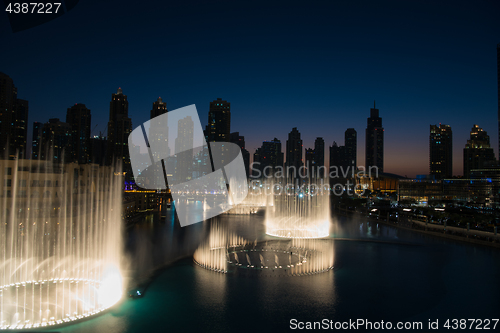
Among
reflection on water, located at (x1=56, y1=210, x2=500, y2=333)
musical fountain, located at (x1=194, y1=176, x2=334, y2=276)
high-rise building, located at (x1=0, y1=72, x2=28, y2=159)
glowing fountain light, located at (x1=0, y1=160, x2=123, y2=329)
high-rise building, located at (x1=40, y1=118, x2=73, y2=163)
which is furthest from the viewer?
high-rise building, located at (x1=40, y1=118, x2=73, y2=163)

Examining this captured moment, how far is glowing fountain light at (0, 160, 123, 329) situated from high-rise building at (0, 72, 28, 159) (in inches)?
2118

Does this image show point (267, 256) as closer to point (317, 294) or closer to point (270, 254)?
point (270, 254)

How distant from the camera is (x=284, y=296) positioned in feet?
43.8

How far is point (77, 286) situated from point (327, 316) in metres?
10.3

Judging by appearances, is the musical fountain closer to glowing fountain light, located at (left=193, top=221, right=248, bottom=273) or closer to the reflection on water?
glowing fountain light, located at (left=193, top=221, right=248, bottom=273)

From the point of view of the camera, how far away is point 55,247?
22.8 metres

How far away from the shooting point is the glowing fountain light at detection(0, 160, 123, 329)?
1195 cm

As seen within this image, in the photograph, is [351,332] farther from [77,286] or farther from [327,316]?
[77,286]

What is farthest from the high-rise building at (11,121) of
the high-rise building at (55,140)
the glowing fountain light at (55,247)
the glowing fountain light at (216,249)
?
the glowing fountain light at (216,249)

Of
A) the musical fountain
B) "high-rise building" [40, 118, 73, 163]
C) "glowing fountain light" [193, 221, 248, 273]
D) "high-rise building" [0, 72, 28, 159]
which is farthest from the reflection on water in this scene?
"high-rise building" [40, 118, 73, 163]

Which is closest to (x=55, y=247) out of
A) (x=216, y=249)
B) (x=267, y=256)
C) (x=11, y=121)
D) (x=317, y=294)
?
(x=216, y=249)

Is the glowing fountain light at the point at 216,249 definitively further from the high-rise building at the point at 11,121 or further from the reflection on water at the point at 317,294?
the high-rise building at the point at 11,121

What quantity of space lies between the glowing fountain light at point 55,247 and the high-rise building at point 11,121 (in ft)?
177

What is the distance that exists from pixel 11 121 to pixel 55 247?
8239 centimetres
